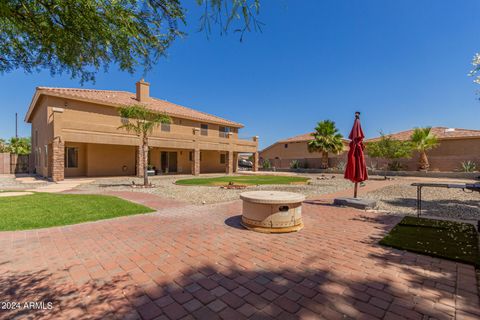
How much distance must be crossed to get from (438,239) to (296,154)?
3943cm

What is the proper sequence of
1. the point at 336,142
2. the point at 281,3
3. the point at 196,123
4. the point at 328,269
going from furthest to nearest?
the point at 336,142 → the point at 196,123 → the point at 328,269 → the point at 281,3

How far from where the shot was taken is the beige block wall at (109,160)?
66.2 ft

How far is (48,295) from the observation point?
2957 mm

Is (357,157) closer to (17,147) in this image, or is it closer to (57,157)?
(57,157)

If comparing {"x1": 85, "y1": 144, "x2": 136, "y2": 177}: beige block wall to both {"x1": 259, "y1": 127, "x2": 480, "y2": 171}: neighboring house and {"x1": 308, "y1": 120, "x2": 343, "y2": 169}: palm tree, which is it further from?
{"x1": 259, "y1": 127, "x2": 480, "y2": 171}: neighboring house

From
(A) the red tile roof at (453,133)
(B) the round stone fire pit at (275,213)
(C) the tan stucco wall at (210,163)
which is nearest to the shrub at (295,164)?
(C) the tan stucco wall at (210,163)

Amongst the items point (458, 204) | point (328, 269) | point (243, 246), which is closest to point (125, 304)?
point (243, 246)

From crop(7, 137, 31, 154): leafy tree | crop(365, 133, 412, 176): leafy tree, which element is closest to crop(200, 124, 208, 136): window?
crop(365, 133, 412, 176): leafy tree

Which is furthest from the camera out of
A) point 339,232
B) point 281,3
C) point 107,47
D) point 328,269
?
point 339,232

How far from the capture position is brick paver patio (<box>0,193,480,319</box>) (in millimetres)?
2701

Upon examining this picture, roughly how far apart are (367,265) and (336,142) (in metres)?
29.6

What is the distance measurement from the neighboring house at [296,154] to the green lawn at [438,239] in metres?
27.5

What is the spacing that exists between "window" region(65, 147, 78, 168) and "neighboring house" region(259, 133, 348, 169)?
28.9 m

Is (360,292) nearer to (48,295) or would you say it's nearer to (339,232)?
(339,232)
